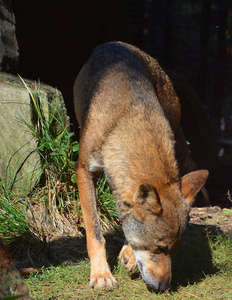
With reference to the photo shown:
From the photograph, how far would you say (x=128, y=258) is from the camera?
456 cm

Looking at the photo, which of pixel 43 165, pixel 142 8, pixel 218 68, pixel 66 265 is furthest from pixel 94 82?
pixel 218 68

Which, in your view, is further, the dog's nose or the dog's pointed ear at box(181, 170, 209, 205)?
the dog's pointed ear at box(181, 170, 209, 205)

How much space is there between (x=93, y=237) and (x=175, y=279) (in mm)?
955

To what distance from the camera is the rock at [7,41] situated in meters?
5.68

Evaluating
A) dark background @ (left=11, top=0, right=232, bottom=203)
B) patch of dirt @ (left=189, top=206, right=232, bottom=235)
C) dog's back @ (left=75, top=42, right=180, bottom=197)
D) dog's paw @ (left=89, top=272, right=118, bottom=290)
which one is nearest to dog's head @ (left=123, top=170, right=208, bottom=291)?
dog's back @ (left=75, top=42, right=180, bottom=197)

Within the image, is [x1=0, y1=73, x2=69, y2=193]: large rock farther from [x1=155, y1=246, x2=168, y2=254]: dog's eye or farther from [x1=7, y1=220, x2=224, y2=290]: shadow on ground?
[x1=155, y1=246, x2=168, y2=254]: dog's eye

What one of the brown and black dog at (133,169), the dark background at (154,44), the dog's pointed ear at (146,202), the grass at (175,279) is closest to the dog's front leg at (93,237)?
the brown and black dog at (133,169)

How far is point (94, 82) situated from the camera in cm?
484

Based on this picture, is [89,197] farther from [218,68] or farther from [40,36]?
[218,68]

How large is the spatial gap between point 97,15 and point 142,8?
229 centimetres

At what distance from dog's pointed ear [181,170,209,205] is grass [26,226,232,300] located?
866mm

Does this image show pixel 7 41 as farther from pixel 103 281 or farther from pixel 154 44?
pixel 154 44

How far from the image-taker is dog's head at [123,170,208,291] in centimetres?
Result: 373

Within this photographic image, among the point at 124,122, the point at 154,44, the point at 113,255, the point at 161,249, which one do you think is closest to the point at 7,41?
the point at 124,122
